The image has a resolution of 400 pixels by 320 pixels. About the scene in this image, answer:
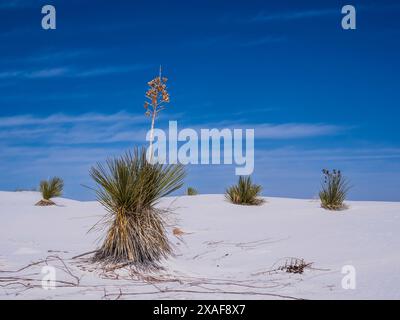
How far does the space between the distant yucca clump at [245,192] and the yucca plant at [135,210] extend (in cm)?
850

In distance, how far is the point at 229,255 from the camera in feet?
26.3

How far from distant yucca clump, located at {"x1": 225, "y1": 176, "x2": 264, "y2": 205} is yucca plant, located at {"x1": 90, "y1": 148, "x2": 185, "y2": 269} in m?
8.50

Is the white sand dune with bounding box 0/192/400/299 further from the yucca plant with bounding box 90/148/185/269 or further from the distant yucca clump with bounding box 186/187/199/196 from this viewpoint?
the distant yucca clump with bounding box 186/187/199/196

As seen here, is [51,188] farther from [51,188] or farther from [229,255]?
[229,255]

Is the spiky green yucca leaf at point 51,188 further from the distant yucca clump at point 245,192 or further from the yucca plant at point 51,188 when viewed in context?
the distant yucca clump at point 245,192

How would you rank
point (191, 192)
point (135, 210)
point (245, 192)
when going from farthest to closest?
1. point (191, 192)
2. point (245, 192)
3. point (135, 210)

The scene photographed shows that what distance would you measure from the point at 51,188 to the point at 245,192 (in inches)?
277

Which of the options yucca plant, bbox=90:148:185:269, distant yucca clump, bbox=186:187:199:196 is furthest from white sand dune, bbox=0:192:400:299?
distant yucca clump, bbox=186:187:199:196

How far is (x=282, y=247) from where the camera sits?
843cm

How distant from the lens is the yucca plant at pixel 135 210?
6148mm

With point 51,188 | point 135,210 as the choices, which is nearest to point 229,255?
point 135,210

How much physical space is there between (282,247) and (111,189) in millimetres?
3516
